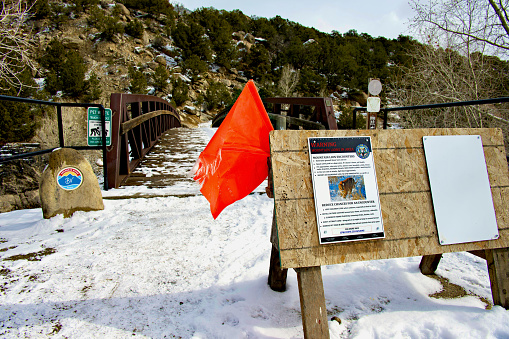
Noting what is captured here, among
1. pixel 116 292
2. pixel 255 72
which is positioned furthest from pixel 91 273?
pixel 255 72

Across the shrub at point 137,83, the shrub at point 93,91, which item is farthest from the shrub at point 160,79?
the shrub at point 93,91

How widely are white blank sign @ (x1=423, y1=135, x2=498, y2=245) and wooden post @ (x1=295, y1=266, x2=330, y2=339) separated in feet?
2.56

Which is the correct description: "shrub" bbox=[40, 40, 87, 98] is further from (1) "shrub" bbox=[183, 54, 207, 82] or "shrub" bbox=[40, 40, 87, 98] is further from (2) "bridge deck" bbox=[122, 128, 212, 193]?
(2) "bridge deck" bbox=[122, 128, 212, 193]

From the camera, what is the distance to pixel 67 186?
3.43 m

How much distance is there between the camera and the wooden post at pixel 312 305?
1.54m

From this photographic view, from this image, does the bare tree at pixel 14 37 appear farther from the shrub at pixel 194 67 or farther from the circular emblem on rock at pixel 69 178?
the shrub at pixel 194 67

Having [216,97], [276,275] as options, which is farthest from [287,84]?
[276,275]

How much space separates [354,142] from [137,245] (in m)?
2.13

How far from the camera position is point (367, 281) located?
91.8 inches

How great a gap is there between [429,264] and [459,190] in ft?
2.62

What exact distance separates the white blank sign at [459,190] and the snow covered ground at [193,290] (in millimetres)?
523

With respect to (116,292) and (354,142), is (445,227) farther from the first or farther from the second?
(116,292)

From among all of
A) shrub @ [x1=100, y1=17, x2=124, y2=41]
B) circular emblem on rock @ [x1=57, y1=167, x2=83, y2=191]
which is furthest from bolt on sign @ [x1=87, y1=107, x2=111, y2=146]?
shrub @ [x1=100, y1=17, x2=124, y2=41]

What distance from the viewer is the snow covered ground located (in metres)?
1.78
